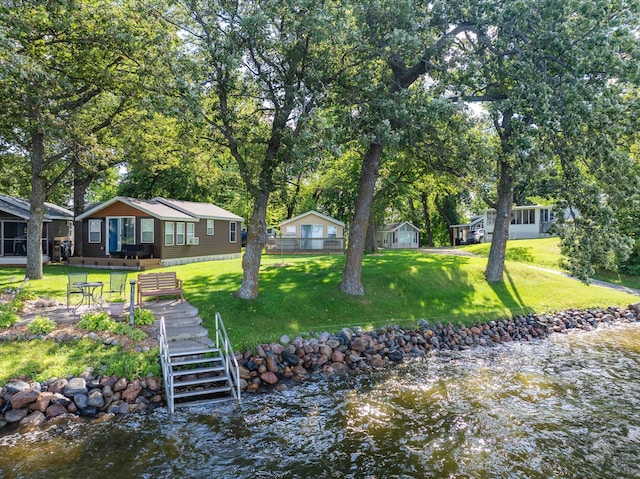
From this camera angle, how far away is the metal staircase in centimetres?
845

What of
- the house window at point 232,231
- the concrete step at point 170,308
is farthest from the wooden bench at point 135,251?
the concrete step at point 170,308

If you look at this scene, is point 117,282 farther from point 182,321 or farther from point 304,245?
point 304,245

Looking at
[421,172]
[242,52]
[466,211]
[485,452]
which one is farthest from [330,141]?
[466,211]

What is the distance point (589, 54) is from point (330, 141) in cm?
643

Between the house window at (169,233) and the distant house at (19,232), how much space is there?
7043 mm

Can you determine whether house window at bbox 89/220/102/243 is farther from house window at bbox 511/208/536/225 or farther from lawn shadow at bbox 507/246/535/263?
house window at bbox 511/208/536/225

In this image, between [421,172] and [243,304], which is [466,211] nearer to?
[421,172]

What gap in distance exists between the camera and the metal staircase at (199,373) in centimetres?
845

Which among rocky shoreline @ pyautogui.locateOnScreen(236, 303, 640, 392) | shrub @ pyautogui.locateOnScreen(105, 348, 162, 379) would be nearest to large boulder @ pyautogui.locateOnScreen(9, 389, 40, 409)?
shrub @ pyautogui.locateOnScreen(105, 348, 162, 379)

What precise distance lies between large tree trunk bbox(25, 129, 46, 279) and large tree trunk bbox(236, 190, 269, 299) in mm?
9528

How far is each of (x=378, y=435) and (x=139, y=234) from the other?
19.1 meters

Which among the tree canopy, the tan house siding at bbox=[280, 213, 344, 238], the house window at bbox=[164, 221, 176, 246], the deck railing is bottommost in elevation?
the deck railing

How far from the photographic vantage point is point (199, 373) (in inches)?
368

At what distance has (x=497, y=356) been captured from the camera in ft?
38.9
